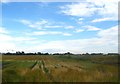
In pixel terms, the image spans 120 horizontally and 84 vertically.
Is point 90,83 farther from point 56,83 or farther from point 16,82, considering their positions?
point 16,82

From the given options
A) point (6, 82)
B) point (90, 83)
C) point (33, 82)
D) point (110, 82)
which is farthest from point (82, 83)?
point (6, 82)

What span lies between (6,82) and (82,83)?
5.90m

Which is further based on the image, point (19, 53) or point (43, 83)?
point (19, 53)

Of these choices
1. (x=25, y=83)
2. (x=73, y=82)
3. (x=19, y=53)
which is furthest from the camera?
(x=19, y=53)

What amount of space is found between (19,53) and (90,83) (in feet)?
566

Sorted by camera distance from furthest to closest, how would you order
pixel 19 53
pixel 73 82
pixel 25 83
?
pixel 19 53
pixel 73 82
pixel 25 83

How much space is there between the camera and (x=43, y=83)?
2375 centimetres

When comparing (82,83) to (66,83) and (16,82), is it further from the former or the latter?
(16,82)

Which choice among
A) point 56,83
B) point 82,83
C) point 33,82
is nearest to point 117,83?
point 82,83

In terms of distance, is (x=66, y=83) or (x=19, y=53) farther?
(x=19, y=53)

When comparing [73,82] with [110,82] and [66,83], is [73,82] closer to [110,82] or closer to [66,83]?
[66,83]

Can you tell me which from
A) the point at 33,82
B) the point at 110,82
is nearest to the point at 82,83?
the point at 110,82

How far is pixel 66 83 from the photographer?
2394cm

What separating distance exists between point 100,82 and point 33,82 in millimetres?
5375
